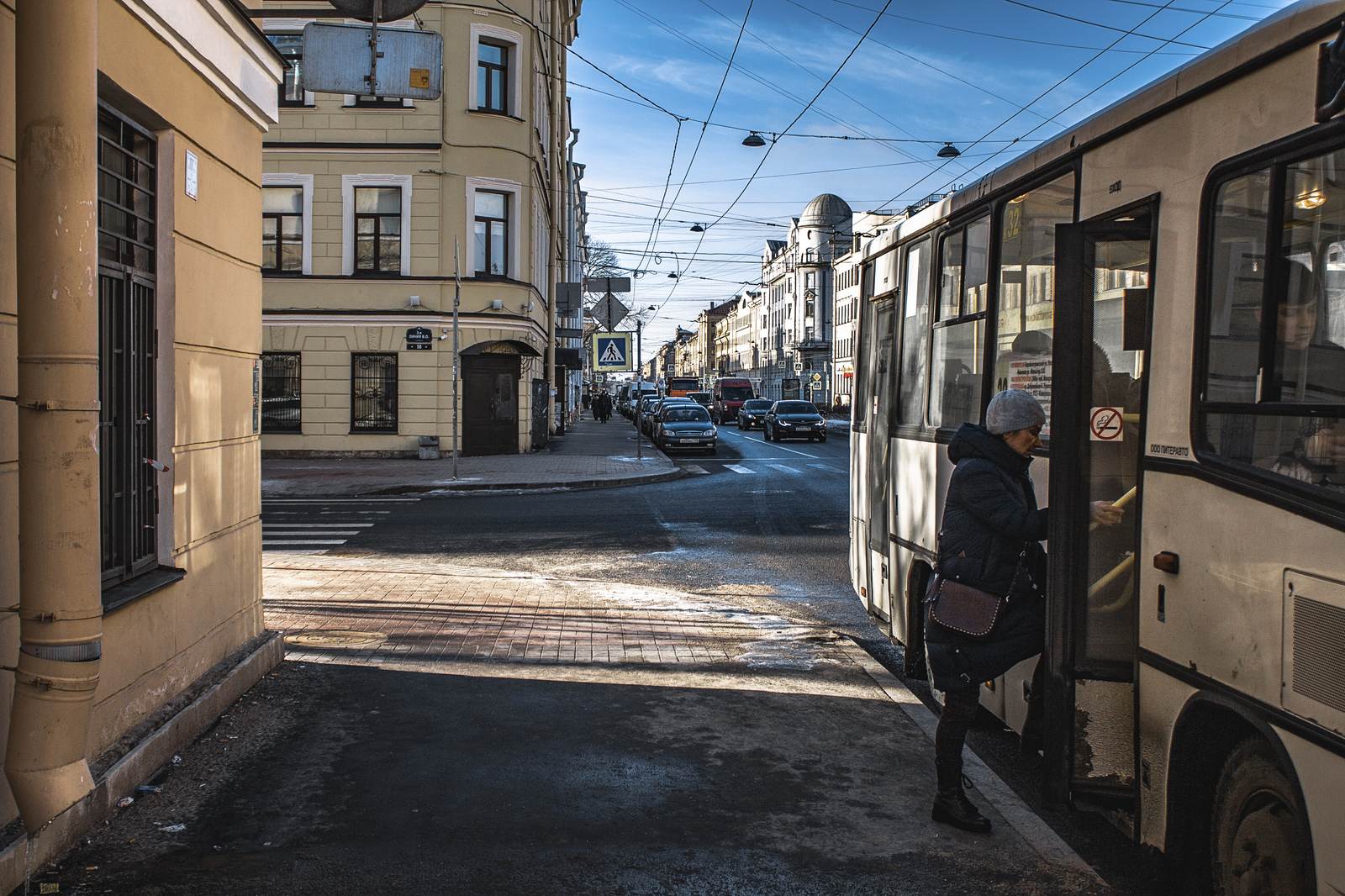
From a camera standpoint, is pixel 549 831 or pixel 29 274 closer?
pixel 29 274

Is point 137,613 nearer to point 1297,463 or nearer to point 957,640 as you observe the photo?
point 957,640

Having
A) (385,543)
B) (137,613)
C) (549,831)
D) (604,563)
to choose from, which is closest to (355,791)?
(549,831)

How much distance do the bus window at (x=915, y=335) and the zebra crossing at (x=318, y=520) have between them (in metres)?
7.26

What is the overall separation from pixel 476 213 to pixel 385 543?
56.0 feet

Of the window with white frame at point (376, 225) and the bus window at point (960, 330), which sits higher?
the window with white frame at point (376, 225)

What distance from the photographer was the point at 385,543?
13.2m

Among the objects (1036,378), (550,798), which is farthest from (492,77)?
(550,798)

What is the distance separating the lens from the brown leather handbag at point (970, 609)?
434 cm

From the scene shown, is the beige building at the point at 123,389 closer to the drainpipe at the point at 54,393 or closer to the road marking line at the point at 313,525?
the drainpipe at the point at 54,393

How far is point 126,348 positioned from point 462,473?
18.1m

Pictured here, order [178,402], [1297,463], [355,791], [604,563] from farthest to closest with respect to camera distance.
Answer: [604,563]
[178,402]
[355,791]
[1297,463]

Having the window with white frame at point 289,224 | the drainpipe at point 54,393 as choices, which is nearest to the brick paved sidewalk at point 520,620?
the drainpipe at point 54,393

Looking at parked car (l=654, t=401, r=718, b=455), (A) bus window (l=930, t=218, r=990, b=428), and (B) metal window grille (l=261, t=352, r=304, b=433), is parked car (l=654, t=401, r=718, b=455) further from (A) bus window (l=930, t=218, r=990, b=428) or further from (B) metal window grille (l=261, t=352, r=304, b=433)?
(A) bus window (l=930, t=218, r=990, b=428)

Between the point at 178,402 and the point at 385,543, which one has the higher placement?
the point at 178,402
